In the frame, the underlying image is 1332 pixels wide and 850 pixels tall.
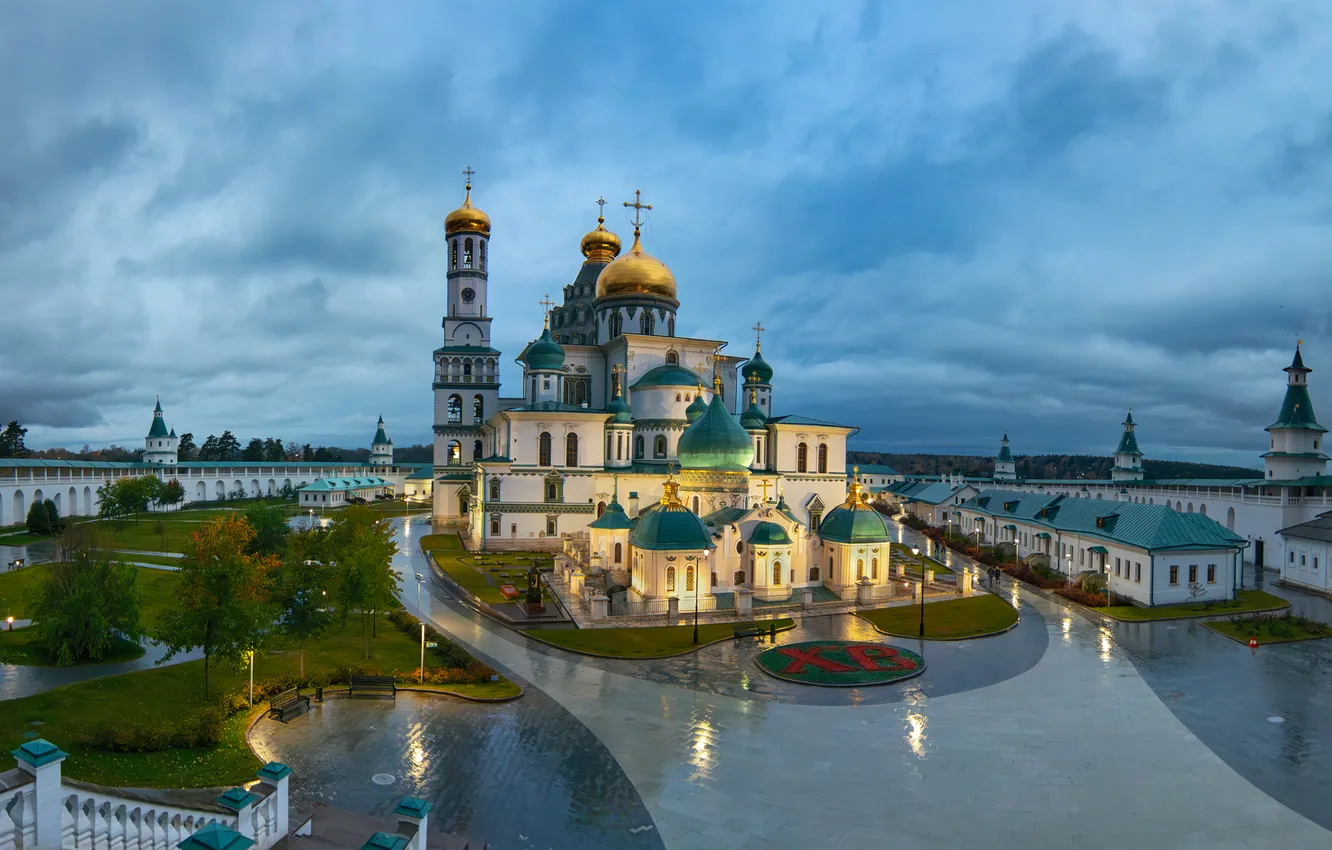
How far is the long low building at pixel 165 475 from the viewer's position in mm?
60688

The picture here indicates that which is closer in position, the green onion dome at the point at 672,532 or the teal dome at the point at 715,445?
the green onion dome at the point at 672,532

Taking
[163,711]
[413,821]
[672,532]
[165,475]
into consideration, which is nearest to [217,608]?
[163,711]

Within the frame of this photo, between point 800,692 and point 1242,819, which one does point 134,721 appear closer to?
point 800,692

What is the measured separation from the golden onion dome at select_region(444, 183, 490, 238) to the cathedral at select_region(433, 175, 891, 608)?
142 mm

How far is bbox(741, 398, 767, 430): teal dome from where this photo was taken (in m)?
53.3

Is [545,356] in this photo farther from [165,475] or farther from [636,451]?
[165,475]

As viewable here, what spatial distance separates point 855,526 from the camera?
116 ft

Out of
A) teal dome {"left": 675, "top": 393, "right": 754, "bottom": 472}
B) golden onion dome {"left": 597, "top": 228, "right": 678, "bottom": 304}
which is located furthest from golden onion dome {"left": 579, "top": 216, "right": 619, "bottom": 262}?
teal dome {"left": 675, "top": 393, "right": 754, "bottom": 472}

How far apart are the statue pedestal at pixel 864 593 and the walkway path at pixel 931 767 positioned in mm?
11028

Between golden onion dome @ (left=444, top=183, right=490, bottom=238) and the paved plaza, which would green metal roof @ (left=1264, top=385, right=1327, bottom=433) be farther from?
golden onion dome @ (left=444, top=183, right=490, bottom=238)

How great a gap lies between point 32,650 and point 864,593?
3137cm

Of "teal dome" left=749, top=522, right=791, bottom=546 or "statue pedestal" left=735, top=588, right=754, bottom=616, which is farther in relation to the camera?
"teal dome" left=749, top=522, right=791, bottom=546

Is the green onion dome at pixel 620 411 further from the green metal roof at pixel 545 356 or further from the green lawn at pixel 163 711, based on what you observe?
the green lawn at pixel 163 711

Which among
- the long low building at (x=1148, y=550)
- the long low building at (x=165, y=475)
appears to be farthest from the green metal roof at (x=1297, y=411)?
the long low building at (x=165, y=475)
